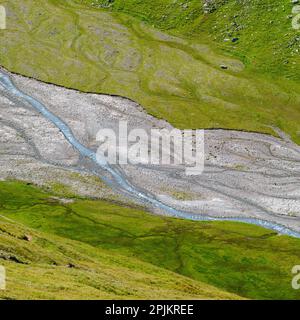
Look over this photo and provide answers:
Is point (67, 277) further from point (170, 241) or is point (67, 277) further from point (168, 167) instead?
point (168, 167)

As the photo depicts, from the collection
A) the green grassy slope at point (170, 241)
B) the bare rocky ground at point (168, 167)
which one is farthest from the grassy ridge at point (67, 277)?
the bare rocky ground at point (168, 167)

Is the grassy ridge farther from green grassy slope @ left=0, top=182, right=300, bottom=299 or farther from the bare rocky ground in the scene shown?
the bare rocky ground

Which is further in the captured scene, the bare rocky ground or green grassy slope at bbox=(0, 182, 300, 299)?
the bare rocky ground

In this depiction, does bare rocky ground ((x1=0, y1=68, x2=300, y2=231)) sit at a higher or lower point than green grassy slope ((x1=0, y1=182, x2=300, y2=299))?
higher

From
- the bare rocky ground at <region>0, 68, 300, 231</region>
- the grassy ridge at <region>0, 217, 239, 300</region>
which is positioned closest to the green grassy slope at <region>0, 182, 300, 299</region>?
the bare rocky ground at <region>0, 68, 300, 231</region>

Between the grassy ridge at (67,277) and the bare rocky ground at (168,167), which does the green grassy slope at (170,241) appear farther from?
the grassy ridge at (67,277)

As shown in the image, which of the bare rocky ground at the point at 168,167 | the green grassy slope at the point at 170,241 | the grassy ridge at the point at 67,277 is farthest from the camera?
the bare rocky ground at the point at 168,167
